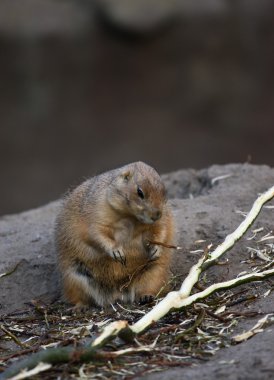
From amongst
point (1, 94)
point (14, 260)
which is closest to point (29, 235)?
point (14, 260)

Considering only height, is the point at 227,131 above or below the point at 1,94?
below

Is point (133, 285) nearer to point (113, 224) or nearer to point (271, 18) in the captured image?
point (113, 224)

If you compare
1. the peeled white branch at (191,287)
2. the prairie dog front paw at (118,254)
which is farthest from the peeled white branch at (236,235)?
the prairie dog front paw at (118,254)

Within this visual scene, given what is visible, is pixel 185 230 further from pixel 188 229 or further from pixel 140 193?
pixel 140 193

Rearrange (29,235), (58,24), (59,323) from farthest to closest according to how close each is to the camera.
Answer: (58,24) → (29,235) → (59,323)

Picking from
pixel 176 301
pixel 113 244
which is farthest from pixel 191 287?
pixel 113 244

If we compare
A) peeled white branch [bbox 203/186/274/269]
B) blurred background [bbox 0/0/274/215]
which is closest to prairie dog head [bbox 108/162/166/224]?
peeled white branch [bbox 203/186/274/269]
